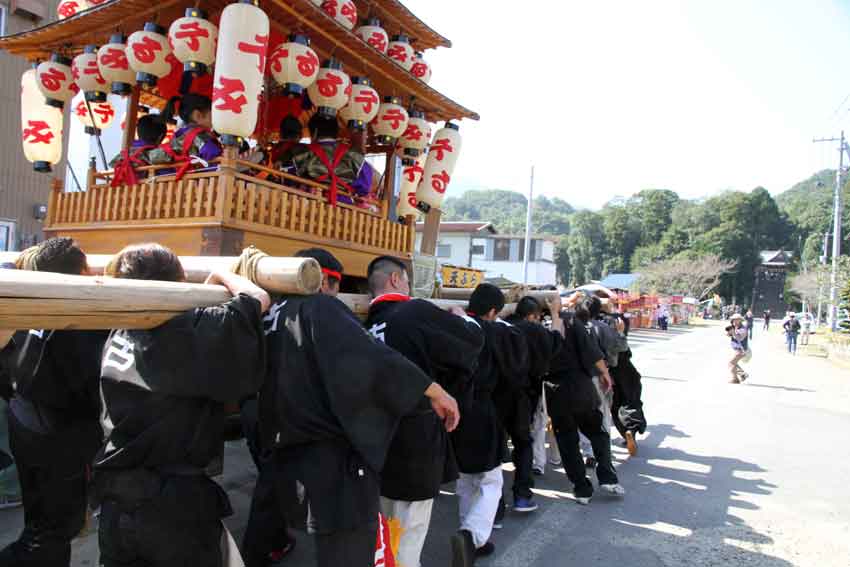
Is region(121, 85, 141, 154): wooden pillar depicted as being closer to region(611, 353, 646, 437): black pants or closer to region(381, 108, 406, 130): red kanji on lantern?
region(381, 108, 406, 130): red kanji on lantern

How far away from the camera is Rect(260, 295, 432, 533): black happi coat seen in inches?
91.4

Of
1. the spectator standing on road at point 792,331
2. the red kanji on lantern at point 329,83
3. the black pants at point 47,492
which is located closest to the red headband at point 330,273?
the black pants at point 47,492

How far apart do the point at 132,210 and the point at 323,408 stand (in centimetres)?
374

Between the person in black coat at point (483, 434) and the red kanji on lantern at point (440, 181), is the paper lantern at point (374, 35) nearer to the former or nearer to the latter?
the red kanji on lantern at point (440, 181)

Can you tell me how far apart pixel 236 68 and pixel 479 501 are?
381 centimetres

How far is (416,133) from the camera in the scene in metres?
6.82

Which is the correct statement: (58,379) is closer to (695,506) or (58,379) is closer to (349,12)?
(349,12)

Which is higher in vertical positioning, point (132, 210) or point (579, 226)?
point (579, 226)

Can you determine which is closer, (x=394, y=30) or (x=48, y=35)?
(x=48, y=35)

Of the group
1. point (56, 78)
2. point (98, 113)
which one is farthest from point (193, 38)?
point (98, 113)

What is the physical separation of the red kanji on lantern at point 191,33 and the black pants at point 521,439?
13.3 feet

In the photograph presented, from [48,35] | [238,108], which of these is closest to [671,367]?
[238,108]

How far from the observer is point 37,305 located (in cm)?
173

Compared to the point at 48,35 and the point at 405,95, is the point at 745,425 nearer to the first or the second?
the point at 405,95
